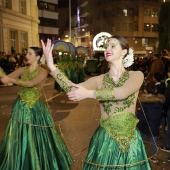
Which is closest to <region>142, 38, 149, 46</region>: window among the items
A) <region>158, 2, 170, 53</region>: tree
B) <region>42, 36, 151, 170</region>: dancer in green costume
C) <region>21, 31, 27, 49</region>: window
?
<region>158, 2, 170, 53</region>: tree

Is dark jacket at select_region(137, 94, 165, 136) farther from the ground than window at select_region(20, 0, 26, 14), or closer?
closer

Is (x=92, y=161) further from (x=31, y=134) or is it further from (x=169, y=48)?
(x=169, y=48)

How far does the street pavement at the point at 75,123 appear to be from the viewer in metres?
5.01

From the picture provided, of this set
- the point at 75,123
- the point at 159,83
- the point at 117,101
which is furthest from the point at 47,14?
the point at 117,101

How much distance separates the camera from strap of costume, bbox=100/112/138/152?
8.70 ft

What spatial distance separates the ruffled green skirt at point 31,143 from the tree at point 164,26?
2117cm

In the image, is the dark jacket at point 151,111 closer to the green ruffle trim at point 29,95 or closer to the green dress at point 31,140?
the green dress at point 31,140

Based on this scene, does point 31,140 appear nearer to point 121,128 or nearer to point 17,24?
point 121,128

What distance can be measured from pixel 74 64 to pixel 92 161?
11.7m

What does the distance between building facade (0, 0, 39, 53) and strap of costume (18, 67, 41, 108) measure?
1727 cm

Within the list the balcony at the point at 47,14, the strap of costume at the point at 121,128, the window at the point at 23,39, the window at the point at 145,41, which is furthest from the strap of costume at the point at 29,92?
the window at the point at 145,41

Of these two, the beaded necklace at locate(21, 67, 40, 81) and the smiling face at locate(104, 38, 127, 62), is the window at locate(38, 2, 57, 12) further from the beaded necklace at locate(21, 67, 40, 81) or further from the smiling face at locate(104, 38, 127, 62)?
the smiling face at locate(104, 38, 127, 62)

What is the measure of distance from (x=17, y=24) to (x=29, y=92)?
21291 millimetres

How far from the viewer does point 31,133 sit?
161 inches
